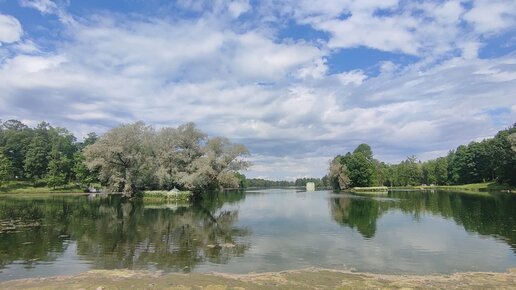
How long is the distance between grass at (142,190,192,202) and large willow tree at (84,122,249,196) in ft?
8.99

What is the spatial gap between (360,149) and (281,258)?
456 ft

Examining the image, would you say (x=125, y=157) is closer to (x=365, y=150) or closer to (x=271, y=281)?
(x=271, y=281)

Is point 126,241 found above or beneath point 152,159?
beneath

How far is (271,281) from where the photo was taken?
1416 cm

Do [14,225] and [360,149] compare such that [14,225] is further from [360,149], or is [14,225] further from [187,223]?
[360,149]

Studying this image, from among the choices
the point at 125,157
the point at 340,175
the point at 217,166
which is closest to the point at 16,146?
the point at 125,157

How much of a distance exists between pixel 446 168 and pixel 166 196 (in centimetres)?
12206

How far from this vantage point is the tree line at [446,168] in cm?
9776

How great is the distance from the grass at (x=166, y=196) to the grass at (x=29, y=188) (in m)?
41.9

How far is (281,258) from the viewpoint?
19.0m

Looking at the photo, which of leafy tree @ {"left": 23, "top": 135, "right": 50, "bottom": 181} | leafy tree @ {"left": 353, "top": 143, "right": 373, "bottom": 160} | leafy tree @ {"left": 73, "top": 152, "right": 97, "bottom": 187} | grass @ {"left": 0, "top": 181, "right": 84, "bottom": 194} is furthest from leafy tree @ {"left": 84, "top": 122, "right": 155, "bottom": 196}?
leafy tree @ {"left": 353, "top": 143, "right": 373, "bottom": 160}

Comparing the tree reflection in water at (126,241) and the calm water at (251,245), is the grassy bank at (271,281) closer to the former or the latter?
the calm water at (251,245)

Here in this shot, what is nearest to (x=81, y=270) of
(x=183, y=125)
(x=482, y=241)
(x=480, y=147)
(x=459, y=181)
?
(x=482, y=241)

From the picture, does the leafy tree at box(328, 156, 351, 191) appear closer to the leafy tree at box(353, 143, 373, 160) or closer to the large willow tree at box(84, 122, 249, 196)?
the leafy tree at box(353, 143, 373, 160)
